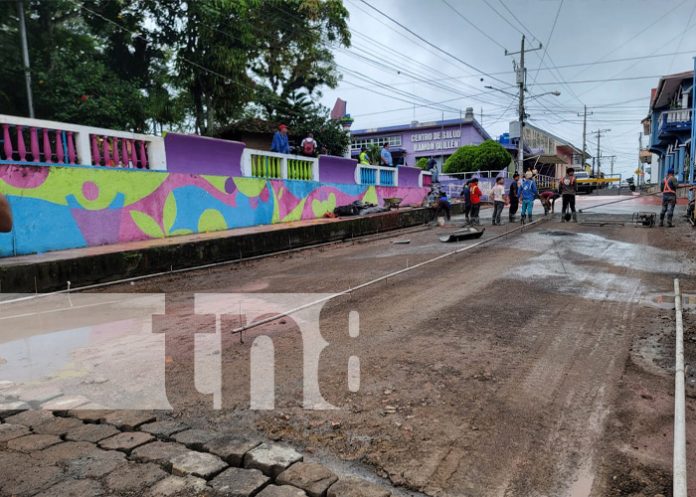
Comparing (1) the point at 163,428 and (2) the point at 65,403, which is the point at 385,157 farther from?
Result: (1) the point at 163,428

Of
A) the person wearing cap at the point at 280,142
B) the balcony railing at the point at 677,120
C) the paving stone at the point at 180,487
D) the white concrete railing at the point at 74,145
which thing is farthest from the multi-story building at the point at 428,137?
the paving stone at the point at 180,487

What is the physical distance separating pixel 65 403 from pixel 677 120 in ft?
118

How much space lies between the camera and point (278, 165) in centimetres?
1479

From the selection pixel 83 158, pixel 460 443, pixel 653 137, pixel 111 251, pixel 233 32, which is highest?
pixel 233 32

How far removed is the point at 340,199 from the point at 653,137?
1361 inches

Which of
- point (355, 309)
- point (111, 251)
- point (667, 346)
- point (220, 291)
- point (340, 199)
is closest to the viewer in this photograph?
point (667, 346)

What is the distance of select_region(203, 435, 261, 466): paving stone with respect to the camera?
2.56 m

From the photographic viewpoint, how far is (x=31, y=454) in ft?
8.68

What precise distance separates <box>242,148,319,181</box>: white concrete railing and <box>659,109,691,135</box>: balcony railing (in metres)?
25.7

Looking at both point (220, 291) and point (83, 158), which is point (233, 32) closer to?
point (83, 158)

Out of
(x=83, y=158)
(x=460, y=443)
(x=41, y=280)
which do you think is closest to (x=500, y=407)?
(x=460, y=443)

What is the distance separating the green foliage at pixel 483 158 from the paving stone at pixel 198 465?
32816 millimetres

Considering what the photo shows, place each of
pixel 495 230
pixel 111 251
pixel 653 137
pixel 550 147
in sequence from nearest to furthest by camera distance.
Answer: pixel 111 251
pixel 495 230
pixel 653 137
pixel 550 147

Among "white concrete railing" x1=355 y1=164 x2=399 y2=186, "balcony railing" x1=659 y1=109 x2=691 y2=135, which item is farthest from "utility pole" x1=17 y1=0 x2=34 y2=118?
"balcony railing" x1=659 y1=109 x2=691 y2=135
